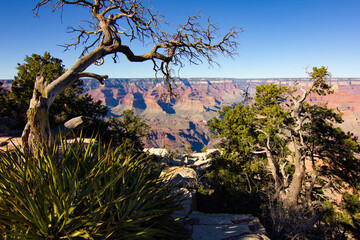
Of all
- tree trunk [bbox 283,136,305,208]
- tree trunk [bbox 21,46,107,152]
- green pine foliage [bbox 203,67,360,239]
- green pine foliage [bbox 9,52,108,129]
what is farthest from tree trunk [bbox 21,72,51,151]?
green pine foliage [bbox 9,52,108,129]

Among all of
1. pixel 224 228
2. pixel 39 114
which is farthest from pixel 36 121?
pixel 224 228

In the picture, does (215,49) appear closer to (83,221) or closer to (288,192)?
(83,221)

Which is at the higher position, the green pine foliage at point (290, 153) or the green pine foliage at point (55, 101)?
the green pine foliage at point (55, 101)

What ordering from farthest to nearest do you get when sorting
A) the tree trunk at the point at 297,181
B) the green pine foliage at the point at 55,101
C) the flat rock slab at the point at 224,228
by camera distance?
the green pine foliage at the point at 55,101 → the tree trunk at the point at 297,181 → the flat rock slab at the point at 224,228

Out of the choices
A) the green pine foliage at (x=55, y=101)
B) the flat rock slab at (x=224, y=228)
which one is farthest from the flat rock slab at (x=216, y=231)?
the green pine foliage at (x=55, y=101)

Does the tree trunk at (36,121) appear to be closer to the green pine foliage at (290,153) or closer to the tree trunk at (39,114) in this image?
the tree trunk at (39,114)

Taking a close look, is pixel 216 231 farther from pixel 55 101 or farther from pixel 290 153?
pixel 55 101

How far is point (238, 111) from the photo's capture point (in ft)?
49.4

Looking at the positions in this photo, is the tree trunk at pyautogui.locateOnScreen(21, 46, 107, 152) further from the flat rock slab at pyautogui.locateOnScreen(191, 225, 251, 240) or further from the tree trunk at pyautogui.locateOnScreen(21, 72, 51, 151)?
the flat rock slab at pyautogui.locateOnScreen(191, 225, 251, 240)

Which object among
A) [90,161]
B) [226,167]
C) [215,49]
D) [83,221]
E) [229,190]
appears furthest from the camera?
[226,167]

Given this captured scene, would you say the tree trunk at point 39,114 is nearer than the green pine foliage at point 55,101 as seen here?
Yes

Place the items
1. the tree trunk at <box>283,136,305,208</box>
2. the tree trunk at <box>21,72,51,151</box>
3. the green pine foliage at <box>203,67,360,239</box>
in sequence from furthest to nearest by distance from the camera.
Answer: the green pine foliage at <box>203,67,360,239</box>
the tree trunk at <box>283,136,305,208</box>
the tree trunk at <box>21,72,51,151</box>

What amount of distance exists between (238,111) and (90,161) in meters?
13.4

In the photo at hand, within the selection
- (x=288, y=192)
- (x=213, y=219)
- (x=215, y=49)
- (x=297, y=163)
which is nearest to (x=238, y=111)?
(x=297, y=163)
